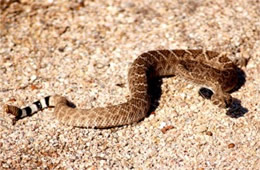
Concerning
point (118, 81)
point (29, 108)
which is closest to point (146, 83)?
point (118, 81)

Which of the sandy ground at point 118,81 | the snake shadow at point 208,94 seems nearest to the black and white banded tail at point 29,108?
the sandy ground at point 118,81

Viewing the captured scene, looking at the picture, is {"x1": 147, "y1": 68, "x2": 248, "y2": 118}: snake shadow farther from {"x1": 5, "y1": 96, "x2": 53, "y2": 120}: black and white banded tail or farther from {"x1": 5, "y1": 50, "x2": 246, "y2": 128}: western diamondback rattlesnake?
{"x1": 5, "y1": 96, "x2": 53, "y2": 120}: black and white banded tail

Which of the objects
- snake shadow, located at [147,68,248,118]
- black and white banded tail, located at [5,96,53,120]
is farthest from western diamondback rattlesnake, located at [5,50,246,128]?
snake shadow, located at [147,68,248,118]

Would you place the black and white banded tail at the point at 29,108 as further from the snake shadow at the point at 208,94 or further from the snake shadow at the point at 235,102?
the snake shadow at the point at 235,102

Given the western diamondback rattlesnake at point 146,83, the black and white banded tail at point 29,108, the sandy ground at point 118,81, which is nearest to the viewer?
the sandy ground at point 118,81

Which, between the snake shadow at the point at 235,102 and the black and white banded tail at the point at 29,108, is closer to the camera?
the black and white banded tail at the point at 29,108

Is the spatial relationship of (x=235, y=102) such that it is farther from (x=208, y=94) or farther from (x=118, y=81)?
(x=118, y=81)

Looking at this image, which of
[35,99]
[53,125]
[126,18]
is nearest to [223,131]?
[53,125]
